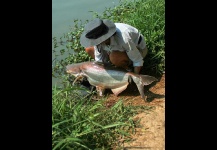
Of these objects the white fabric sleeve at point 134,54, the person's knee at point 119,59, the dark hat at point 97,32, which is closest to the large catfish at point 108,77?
the person's knee at point 119,59

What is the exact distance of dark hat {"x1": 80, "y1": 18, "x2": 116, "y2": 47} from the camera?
14.0ft

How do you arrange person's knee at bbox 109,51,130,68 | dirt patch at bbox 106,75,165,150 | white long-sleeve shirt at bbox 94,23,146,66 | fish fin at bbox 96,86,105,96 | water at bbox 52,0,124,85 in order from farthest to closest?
water at bbox 52,0,124,85, fish fin at bbox 96,86,105,96, person's knee at bbox 109,51,130,68, white long-sleeve shirt at bbox 94,23,146,66, dirt patch at bbox 106,75,165,150

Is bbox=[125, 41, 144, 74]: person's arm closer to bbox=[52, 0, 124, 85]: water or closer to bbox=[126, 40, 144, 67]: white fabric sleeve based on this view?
bbox=[126, 40, 144, 67]: white fabric sleeve

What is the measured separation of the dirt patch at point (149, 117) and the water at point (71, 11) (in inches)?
93.0

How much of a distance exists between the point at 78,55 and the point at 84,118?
2741mm

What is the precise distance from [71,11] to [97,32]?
3.75m

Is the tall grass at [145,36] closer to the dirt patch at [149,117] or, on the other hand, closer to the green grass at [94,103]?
the green grass at [94,103]

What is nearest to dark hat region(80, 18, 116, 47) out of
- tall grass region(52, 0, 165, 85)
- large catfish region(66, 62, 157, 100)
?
large catfish region(66, 62, 157, 100)

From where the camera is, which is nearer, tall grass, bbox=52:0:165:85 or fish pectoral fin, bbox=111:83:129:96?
fish pectoral fin, bbox=111:83:129:96

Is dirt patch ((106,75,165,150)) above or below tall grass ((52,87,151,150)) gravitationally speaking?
below

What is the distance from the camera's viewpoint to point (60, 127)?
123 inches
